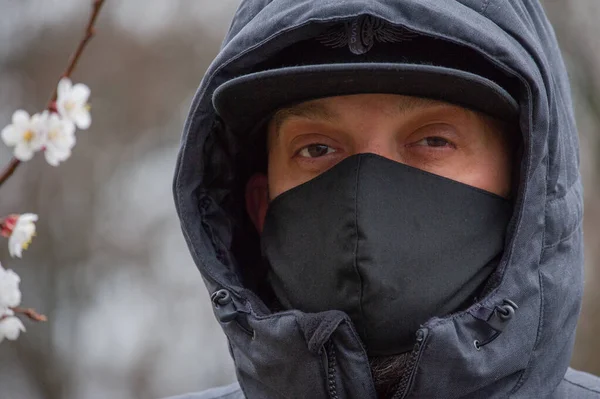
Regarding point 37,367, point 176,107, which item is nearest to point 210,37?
point 176,107

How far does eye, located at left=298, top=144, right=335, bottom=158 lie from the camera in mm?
2768

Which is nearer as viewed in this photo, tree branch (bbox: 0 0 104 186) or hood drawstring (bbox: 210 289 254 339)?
tree branch (bbox: 0 0 104 186)

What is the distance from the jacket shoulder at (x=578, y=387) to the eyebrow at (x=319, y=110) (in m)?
0.76

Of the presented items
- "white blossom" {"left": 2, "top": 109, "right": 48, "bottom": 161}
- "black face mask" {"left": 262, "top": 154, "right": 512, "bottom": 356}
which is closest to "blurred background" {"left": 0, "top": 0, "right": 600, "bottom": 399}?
"black face mask" {"left": 262, "top": 154, "right": 512, "bottom": 356}

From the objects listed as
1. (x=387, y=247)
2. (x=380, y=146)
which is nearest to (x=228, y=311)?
(x=387, y=247)

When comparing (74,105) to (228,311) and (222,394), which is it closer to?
(228,311)

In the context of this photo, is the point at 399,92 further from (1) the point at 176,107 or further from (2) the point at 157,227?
(1) the point at 176,107

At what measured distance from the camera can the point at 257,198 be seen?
3045 mm

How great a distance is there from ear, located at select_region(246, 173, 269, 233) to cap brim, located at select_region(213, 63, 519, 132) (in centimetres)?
31

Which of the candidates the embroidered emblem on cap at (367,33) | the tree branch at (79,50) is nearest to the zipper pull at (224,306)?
the embroidered emblem on cap at (367,33)

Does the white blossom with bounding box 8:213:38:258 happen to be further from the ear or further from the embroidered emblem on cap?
the ear

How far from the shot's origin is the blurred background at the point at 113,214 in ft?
44.7

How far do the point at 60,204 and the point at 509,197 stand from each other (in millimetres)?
13026

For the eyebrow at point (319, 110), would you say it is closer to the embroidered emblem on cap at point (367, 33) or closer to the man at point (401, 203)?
the man at point (401, 203)
